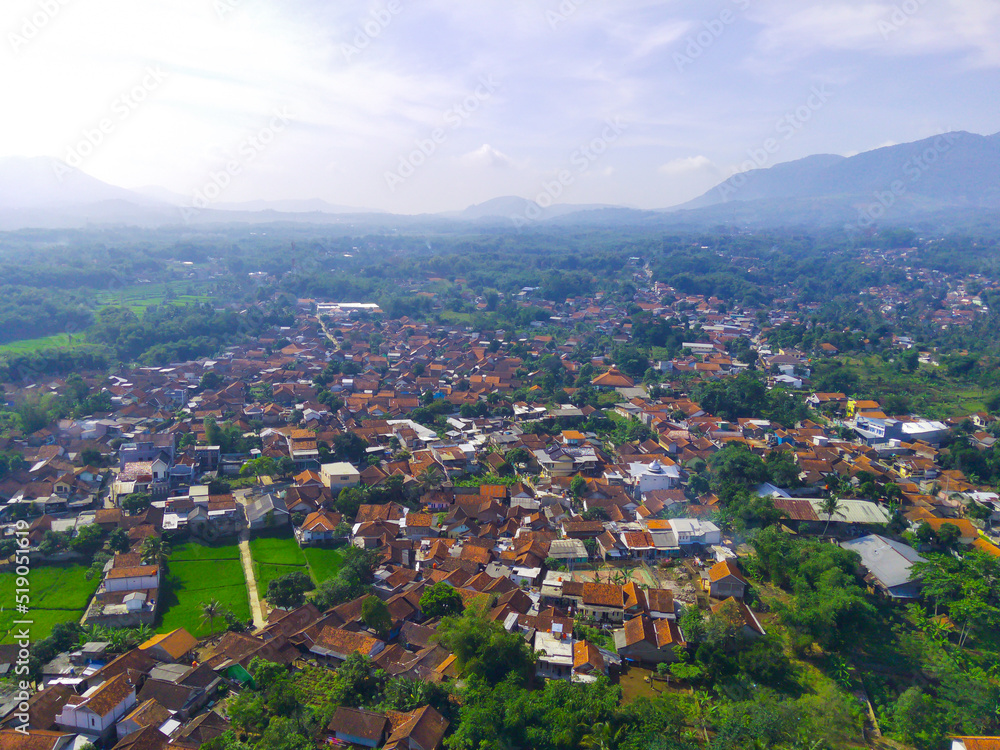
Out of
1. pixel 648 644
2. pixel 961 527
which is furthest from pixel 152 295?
pixel 961 527

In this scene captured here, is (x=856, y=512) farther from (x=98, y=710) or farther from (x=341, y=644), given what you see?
(x=98, y=710)

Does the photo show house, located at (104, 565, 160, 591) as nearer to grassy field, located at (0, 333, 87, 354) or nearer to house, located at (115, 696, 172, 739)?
house, located at (115, 696, 172, 739)

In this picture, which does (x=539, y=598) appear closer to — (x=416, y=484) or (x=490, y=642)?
(x=490, y=642)

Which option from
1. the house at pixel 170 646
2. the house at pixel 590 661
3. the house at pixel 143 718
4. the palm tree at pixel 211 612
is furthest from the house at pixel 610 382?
the house at pixel 143 718

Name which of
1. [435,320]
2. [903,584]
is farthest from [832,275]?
[903,584]

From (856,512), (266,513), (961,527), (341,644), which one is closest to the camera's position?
(341,644)

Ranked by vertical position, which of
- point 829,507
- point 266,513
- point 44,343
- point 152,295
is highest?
point 152,295
